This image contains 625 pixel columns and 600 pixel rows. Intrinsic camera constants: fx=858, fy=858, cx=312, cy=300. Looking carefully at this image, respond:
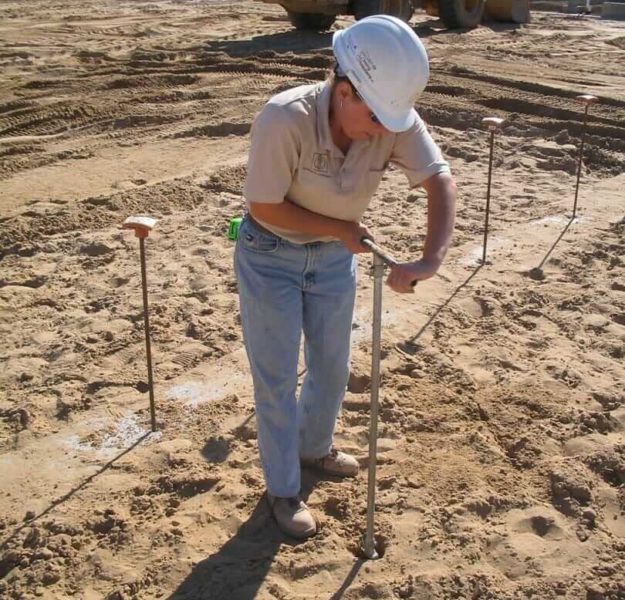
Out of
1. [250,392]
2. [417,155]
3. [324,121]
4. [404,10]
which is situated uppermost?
[324,121]

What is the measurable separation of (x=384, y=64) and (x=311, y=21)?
36.5 feet

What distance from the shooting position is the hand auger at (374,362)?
2408mm

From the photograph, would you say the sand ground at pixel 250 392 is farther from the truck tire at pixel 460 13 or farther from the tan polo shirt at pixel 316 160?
the truck tire at pixel 460 13

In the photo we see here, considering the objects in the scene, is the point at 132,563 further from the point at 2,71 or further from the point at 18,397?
the point at 2,71

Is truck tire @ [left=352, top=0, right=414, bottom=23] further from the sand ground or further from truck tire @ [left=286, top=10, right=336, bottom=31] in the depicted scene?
the sand ground

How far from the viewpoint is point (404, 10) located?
13.2m

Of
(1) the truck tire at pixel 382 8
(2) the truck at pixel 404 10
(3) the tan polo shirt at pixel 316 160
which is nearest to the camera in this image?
(3) the tan polo shirt at pixel 316 160

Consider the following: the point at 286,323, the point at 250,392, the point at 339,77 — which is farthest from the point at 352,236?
the point at 250,392

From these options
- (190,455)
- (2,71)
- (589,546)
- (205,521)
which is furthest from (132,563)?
(2,71)

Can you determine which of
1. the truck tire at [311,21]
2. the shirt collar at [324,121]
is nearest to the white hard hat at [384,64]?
the shirt collar at [324,121]

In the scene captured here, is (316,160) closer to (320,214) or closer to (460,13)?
(320,214)

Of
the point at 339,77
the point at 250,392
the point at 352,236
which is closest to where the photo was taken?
the point at 339,77

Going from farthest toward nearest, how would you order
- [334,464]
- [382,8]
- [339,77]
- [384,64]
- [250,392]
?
[382,8] → [250,392] → [334,464] → [339,77] → [384,64]

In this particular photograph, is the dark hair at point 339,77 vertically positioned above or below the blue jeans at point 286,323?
above
